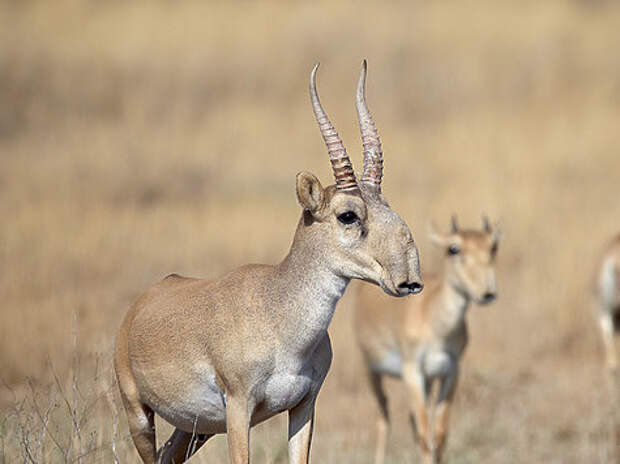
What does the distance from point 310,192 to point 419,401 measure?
619 cm

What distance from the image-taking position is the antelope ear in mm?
5152

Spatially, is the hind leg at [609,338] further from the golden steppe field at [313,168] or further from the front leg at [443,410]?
the front leg at [443,410]

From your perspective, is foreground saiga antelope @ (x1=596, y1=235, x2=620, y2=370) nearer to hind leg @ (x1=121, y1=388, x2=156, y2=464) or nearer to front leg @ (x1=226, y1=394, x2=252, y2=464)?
hind leg @ (x1=121, y1=388, x2=156, y2=464)

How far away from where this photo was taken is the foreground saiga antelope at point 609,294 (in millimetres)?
14773

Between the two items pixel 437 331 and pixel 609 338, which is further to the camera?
pixel 609 338

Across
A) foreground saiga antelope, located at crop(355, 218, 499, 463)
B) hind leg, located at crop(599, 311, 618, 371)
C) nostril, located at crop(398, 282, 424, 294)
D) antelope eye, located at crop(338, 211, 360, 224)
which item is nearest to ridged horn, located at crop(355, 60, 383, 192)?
antelope eye, located at crop(338, 211, 360, 224)

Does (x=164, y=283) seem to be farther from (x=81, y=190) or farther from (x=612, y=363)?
(x=81, y=190)

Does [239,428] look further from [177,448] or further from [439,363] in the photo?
[439,363]

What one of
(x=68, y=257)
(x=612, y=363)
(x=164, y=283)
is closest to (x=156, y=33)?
(x=68, y=257)

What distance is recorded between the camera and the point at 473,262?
1104 centimetres

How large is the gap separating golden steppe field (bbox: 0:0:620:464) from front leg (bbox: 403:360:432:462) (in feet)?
2.78

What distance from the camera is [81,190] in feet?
63.6

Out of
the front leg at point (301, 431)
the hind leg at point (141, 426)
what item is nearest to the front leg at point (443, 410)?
the hind leg at point (141, 426)

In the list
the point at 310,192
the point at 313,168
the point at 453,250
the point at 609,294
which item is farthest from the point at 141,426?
the point at 313,168
